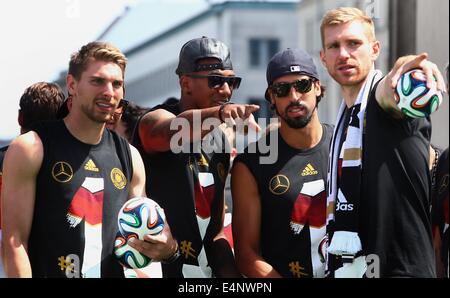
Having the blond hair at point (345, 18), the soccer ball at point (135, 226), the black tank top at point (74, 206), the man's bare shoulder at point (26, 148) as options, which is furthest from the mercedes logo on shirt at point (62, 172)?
the blond hair at point (345, 18)

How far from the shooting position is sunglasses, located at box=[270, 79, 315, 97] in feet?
20.7

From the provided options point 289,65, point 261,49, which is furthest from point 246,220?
point 261,49

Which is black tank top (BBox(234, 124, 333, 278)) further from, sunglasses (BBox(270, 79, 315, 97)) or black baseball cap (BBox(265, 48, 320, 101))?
black baseball cap (BBox(265, 48, 320, 101))

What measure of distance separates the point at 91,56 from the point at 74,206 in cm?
88

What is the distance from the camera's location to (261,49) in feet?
94.0

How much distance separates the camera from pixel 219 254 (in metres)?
6.43

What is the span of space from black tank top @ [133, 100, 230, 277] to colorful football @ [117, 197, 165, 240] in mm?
580

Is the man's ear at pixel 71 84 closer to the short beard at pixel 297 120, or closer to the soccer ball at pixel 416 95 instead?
the short beard at pixel 297 120

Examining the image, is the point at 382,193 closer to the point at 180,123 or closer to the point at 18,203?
the point at 180,123

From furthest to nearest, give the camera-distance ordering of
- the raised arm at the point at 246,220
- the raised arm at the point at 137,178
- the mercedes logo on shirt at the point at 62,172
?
the raised arm at the point at 246,220 < the raised arm at the point at 137,178 < the mercedes logo on shirt at the point at 62,172

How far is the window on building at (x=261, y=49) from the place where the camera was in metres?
27.2

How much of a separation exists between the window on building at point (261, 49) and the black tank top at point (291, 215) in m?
20.4

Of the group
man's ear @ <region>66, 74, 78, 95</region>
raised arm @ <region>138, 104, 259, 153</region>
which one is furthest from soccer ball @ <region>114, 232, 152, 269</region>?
man's ear @ <region>66, 74, 78, 95</region>
